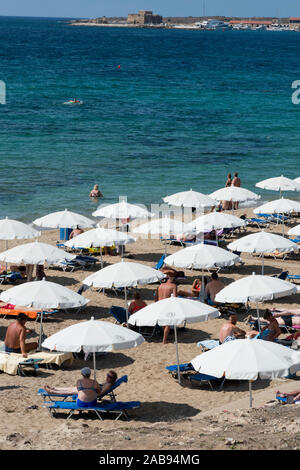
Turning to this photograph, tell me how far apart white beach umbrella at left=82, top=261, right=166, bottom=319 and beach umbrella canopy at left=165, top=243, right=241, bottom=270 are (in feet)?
3.99

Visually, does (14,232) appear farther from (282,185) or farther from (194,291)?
(282,185)

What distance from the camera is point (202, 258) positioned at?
53.8 ft

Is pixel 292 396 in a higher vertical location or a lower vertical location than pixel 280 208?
lower

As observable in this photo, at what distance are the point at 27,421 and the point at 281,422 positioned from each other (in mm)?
3586

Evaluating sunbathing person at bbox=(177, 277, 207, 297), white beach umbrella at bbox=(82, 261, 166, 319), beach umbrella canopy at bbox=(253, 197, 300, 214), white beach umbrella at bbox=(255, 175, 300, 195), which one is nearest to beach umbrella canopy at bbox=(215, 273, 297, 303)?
white beach umbrella at bbox=(82, 261, 166, 319)

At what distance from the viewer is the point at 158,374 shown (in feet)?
43.3

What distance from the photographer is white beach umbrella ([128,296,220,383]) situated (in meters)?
12.5

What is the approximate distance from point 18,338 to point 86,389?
100 inches

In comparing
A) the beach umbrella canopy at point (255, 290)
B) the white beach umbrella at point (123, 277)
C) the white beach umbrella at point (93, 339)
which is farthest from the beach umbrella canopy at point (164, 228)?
the white beach umbrella at point (93, 339)

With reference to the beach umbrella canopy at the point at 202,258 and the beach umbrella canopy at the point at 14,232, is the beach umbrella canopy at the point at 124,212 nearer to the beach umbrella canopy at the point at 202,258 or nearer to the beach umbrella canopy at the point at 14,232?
the beach umbrella canopy at the point at 14,232

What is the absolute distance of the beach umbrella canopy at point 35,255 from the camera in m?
16.3

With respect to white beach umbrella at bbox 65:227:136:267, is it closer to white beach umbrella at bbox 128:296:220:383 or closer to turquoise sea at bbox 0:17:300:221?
white beach umbrella at bbox 128:296:220:383

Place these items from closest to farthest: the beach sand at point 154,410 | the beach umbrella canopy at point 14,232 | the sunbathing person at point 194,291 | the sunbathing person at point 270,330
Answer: the beach sand at point 154,410 → the sunbathing person at point 270,330 → the sunbathing person at point 194,291 → the beach umbrella canopy at point 14,232

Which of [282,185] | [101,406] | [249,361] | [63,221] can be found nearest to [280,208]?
[282,185]
